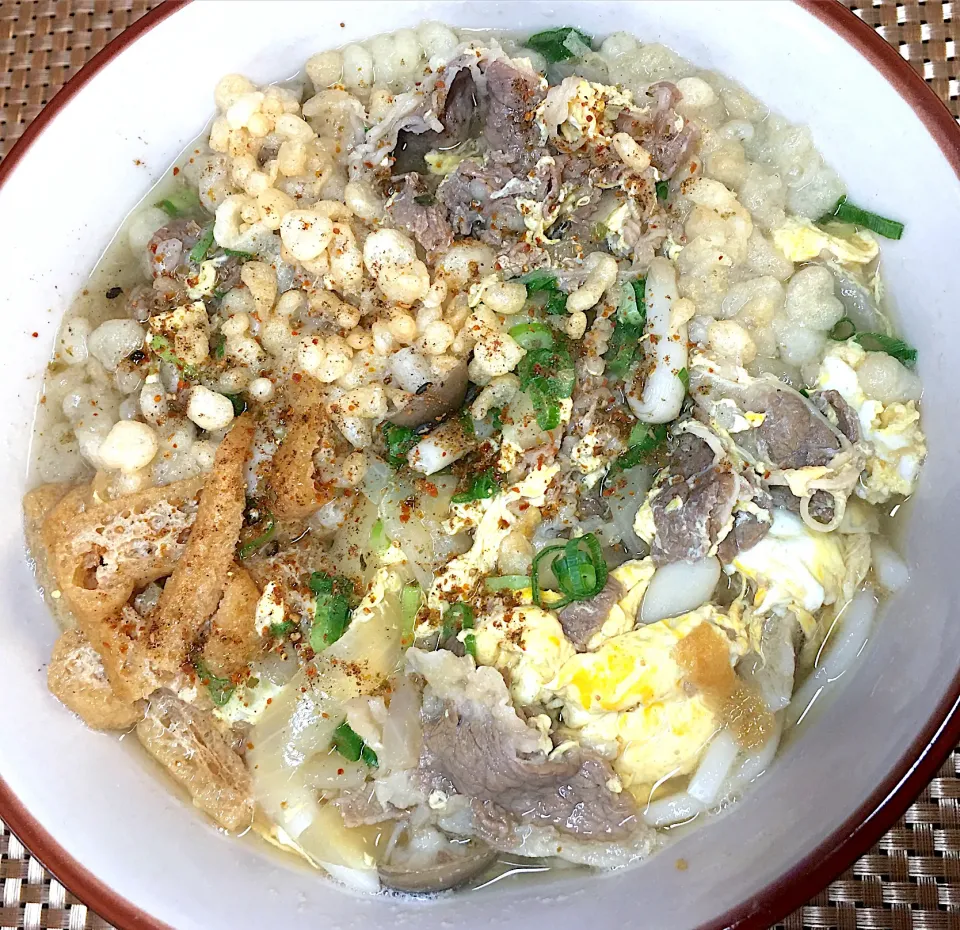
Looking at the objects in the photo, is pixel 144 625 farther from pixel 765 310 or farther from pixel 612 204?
pixel 765 310

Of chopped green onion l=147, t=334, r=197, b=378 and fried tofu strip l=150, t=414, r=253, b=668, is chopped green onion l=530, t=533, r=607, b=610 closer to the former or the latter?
fried tofu strip l=150, t=414, r=253, b=668

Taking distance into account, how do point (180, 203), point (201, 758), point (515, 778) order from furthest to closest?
1. point (180, 203)
2. point (201, 758)
3. point (515, 778)

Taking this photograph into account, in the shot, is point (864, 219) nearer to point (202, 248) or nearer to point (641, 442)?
point (641, 442)

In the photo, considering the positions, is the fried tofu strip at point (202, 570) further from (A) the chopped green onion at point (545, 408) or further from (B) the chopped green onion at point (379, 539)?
(A) the chopped green onion at point (545, 408)

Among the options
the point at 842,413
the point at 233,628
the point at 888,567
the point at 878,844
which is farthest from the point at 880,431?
the point at 233,628

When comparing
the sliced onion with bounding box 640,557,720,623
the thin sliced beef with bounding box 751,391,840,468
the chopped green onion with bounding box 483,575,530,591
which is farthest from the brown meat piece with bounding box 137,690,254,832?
the thin sliced beef with bounding box 751,391,840,468

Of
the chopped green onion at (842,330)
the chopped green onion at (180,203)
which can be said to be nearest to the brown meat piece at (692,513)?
the chopped green onion at (842,330)
